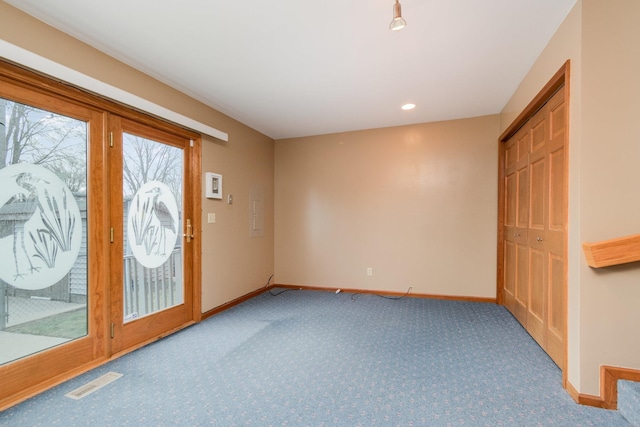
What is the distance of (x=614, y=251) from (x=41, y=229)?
3.75m

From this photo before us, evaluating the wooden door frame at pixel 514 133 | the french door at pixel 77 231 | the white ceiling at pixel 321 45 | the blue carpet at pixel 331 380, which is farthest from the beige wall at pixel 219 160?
the wooden door frame at pixel 514 133

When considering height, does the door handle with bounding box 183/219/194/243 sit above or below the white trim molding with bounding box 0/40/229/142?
below

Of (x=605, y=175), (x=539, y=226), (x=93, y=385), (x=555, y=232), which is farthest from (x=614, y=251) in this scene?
(x=93, y=385)

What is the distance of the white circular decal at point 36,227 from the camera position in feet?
6.29

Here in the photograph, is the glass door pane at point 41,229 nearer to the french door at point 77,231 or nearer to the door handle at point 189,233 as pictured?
the french door at point 77,231

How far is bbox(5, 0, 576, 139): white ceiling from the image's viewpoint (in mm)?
1909

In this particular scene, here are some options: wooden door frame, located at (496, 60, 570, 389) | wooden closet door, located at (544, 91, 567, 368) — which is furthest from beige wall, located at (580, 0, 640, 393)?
wooden closet door, located at (544, 91, 567, 368)

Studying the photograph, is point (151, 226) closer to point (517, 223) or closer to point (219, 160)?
point (219, 160)

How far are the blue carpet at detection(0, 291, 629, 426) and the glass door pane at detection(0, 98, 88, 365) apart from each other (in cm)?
45

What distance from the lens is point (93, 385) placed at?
209cm

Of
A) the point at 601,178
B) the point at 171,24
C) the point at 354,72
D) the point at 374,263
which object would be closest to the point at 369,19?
the point at 354,72

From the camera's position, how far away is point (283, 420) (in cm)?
172

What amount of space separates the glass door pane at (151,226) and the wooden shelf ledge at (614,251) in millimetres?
3528

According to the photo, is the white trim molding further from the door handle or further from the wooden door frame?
the wooden door frame
